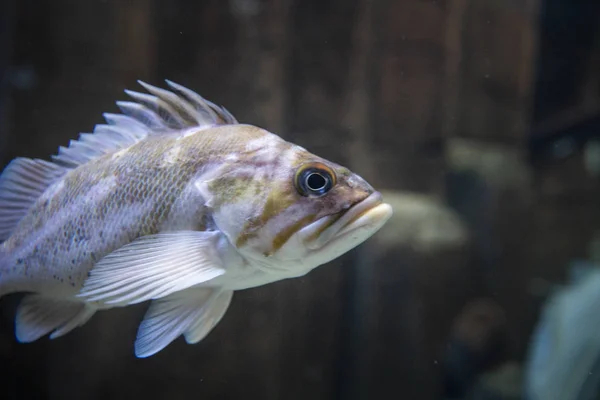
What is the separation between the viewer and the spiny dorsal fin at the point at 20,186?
1971mm

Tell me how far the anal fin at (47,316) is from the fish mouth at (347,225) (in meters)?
0.99

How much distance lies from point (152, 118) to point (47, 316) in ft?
2.91

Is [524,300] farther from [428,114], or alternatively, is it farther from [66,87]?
[66,87]

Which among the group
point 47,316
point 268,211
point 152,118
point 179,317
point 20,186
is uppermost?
point 152,118

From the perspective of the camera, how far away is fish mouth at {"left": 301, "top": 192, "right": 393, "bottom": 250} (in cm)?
136

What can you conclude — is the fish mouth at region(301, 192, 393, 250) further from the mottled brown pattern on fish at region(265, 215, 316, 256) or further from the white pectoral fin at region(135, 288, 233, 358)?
the white pectoral fin at region(135, 288, 233, 358)

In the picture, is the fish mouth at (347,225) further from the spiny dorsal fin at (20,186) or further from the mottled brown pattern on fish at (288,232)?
the spiny dorsal fin at (20,186)

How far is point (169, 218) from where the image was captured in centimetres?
152

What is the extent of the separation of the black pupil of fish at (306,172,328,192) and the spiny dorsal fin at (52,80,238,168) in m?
0.47

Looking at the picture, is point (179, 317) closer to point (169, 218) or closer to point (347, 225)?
point (169, 218)

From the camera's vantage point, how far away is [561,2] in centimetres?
643

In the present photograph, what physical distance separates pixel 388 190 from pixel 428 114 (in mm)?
892

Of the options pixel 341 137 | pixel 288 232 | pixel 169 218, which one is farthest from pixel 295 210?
pixel 341 137

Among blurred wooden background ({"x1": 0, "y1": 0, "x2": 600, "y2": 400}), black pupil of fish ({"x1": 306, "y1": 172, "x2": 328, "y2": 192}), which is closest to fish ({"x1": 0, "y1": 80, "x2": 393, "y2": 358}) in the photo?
black pupil of fish ({"x1": 306, "y1": 172, "x2": 328, "y2": 192})
